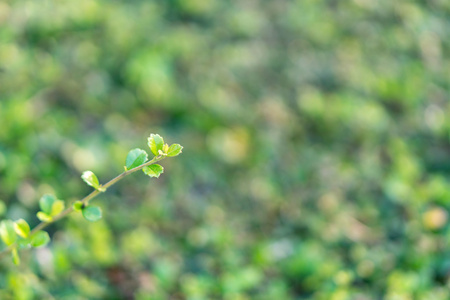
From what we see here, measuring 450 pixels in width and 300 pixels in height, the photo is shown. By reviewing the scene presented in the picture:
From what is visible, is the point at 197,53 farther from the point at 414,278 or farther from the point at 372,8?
the point at 414,278

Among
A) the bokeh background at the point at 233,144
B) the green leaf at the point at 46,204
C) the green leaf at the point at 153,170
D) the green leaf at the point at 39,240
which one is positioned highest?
the bokeh background at the point at 233,144

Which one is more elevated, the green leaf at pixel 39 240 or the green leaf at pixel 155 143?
the green leaf at pixel 155 143

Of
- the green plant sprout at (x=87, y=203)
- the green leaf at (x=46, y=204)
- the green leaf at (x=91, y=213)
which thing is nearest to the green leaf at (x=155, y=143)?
the green plant sprout at (x=87, y=203)

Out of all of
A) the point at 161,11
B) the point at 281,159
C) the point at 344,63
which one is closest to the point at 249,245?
the point at 281,159

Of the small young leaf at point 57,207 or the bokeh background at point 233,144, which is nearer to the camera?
the small young leaf at point 57,207

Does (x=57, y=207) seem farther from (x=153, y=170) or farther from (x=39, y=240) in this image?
(x=153, y=170)

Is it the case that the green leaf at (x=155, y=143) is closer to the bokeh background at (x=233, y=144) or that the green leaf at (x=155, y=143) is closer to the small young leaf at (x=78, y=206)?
the small young leaf at (x=78, y=206)

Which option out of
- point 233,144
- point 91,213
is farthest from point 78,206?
point 233,144
